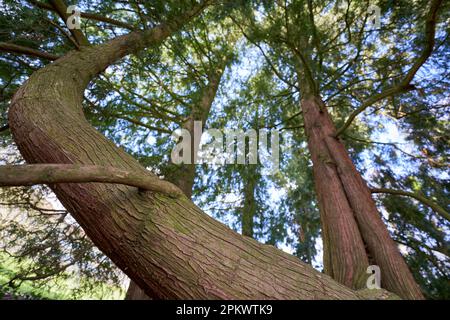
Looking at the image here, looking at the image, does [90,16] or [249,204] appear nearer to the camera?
[90,16]

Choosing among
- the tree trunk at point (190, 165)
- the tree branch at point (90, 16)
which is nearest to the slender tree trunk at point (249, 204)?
the tree trunk at point (190, 165)

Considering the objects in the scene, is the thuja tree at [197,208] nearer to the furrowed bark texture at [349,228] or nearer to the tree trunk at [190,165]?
the furrowed bark texture at [349,228]

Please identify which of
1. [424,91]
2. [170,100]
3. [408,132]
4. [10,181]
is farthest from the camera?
[170,100]

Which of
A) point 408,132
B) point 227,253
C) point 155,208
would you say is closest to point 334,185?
point 227,253

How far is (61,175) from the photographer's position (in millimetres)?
747

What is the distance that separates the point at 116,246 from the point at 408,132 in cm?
429

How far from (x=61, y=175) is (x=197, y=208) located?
552 mm

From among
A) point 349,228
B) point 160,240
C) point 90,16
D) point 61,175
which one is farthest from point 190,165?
point 61,175

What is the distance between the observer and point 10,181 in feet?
2.20

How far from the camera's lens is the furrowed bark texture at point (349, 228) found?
145 cm

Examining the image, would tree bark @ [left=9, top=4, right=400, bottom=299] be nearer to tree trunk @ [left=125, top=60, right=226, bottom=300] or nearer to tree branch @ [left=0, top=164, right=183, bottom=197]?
tree branch @ [left=0, top=164, right=183, bottom=197]

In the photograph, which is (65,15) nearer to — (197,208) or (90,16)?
(90,16)

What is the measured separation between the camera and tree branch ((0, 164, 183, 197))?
0.68 meters

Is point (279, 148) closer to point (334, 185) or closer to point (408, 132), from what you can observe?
point (408, 132)
